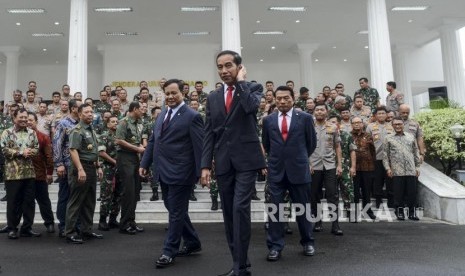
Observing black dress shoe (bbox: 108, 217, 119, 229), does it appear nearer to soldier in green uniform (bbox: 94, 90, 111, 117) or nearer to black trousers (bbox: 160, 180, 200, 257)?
black trousers (bbox: 160, 180, 200, 257)

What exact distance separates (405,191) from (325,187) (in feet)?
6.63

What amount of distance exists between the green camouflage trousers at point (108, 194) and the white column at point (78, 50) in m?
5.90

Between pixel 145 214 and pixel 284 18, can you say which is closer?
pixel 145 214

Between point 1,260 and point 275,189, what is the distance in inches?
114

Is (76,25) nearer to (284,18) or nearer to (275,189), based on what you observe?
(284,18)

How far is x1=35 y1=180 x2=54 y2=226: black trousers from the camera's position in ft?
16.2

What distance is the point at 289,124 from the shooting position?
3.83 m

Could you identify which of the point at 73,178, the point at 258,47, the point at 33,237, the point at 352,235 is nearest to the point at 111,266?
the point at 73,178

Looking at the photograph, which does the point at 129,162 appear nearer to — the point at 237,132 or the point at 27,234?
the point at 27,234

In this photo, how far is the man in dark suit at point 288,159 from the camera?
3.66m

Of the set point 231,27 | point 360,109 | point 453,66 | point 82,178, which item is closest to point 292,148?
point 82,178

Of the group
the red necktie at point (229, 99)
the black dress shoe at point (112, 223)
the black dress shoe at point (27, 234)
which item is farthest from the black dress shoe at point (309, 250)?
the black dress shoe at point (27, 234)

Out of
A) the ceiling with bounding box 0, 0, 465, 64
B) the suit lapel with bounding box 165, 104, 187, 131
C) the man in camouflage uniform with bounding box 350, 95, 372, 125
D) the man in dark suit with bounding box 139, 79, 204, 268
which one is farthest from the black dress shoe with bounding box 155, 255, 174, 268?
the ceiling with bounding box 0, 0, 465, 64

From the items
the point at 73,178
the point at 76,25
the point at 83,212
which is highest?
the point at 76,25
